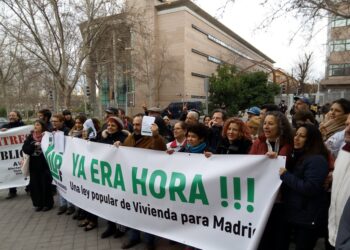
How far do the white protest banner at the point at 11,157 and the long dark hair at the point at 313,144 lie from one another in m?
5.36

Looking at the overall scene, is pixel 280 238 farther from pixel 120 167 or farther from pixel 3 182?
pixel 3 182

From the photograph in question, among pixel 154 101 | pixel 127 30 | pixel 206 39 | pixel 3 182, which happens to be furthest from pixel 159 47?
pixel 3 182

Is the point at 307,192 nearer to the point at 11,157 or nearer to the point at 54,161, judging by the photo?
the point at 54,161

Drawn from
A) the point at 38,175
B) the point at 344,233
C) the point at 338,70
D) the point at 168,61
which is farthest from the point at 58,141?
the point at 338,70

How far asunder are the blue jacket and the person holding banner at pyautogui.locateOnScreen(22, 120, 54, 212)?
4.16 meters

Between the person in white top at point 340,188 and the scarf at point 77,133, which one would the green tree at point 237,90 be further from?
the person in white top at point 340,188

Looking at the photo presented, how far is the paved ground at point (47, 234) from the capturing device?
3920 mm

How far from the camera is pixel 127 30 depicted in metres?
16.9

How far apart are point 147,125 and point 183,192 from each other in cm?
95

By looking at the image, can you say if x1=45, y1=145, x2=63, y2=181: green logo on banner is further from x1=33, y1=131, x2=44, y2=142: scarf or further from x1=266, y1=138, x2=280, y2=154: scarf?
x1=266, y1=138, x2=280, y2=154: scarf

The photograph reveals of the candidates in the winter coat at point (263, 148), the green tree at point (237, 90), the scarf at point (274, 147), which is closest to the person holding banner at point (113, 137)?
the winter coat at point (263, 148)

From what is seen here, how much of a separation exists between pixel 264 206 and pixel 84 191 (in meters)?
2.58

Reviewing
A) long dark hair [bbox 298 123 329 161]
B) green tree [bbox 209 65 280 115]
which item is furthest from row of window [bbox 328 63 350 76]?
long dark hair [bbox 298 123 329 161]

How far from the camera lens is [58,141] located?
15.6 ft
